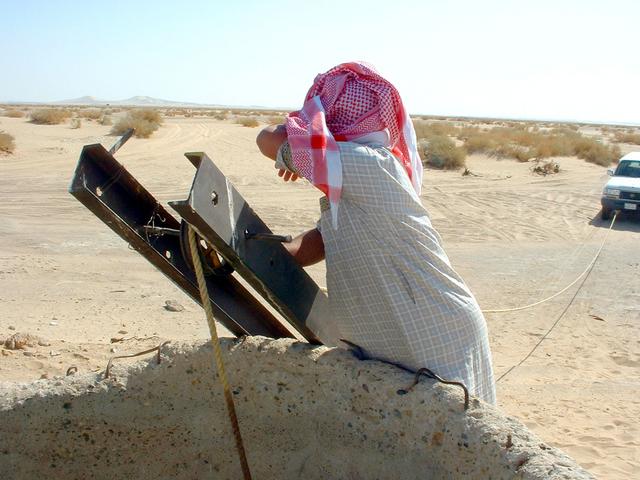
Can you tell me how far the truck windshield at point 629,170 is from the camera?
14.1 m

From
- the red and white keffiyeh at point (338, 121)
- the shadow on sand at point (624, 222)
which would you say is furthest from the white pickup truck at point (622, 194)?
the red and white keffiyeh at point (338, 121)

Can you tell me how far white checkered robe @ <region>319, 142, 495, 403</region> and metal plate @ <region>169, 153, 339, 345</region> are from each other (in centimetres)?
21

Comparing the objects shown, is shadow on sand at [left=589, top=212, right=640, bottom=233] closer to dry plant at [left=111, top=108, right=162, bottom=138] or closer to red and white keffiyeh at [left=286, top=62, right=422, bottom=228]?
red and white keffiyeh at [left=286, top=62, right=422, bottom=228]

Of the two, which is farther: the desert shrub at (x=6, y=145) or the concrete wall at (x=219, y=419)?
the desert shrub at (x=6, y=145)

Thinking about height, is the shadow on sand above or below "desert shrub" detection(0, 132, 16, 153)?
below

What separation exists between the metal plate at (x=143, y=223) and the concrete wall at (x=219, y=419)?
197 millimetres

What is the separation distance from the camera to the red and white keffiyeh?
219cm

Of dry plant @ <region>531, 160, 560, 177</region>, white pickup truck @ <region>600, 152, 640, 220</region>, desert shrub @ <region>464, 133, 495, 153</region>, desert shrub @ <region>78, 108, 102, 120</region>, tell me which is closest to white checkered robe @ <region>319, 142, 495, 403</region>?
white pickup truck @ <region>600, 152, 640, 220</region>

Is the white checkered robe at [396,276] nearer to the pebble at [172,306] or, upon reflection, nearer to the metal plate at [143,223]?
the metal plate at [143,223]

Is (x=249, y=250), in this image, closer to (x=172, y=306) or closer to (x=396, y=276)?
(x=396, y=276)

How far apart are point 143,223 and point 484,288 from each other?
257 inches

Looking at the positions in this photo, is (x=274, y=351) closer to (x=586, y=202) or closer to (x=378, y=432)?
(x=378, y=432)

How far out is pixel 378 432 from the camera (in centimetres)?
244

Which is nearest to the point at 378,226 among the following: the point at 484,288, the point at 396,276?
the point at 396,276
